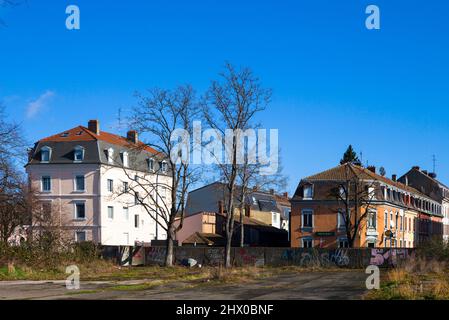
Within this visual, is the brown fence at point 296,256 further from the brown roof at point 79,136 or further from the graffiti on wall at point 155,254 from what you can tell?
the brown roof at point 79,136

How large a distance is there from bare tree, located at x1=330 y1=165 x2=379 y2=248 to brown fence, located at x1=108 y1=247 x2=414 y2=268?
708cm

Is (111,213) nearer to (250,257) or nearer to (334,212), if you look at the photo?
(250,257)

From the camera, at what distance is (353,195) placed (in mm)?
62500

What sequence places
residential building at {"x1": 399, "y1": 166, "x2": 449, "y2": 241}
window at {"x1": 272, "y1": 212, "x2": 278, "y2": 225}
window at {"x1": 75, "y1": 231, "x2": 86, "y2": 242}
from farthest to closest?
residential building at {"x1": 399, "y1": 166, "x2": 449, "y2": 241} → window at {"x1": 272, "y1": 212, "x2": 278, "y2": 225} → window at {"x1": 75, "y1": 231, "x2": 86, "y2": 242}

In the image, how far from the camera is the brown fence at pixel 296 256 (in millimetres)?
50344

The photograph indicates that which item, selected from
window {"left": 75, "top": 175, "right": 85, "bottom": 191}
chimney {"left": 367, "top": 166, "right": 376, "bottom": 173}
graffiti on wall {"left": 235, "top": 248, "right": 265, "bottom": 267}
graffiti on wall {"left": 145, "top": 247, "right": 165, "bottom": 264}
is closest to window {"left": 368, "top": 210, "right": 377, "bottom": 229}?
chimney {"left": 367, "top": 166, "right": 376, "bottom": 173}

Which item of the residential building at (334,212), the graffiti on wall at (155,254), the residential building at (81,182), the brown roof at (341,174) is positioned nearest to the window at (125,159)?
the residential building at (81,182)

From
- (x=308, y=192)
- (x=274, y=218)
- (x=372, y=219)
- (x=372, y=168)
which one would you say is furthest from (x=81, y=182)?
(x=372, y=168)

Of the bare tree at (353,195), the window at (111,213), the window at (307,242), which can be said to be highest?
the bare tree at (353,195)

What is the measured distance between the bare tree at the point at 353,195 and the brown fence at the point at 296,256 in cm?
708

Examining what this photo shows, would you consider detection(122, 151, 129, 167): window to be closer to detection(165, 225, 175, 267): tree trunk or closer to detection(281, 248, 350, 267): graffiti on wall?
detection(165, 225, 175, 267): tree trunk

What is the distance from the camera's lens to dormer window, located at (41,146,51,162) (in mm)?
70688

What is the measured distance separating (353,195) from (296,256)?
1367cm
